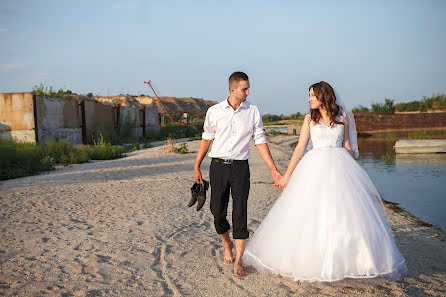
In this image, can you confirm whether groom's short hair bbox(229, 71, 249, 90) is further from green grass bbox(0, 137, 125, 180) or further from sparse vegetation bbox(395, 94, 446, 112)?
sparse vegetation bbox(395, 94, 446, 112)

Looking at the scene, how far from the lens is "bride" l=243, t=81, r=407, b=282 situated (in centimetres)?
380

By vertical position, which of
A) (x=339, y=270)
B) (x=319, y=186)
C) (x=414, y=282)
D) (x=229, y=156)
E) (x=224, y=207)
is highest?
(x=229, y=156)

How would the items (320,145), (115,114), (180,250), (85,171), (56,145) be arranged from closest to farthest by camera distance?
(320,145) < (180,250) < (85,171) < (56,145) < (115,114)

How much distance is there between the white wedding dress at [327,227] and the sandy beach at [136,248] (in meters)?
0.22

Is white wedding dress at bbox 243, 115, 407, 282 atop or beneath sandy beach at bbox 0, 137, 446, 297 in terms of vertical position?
atop

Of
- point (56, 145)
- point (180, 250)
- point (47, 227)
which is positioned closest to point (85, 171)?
point (56, 145)

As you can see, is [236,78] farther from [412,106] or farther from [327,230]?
[412,106]

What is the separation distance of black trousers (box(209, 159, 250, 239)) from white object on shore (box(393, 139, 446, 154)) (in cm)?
1951

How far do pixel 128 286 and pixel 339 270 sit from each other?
6.59 feet

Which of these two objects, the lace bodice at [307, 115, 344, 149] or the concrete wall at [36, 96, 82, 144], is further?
the concrete wall at [36, 96, 82, 144]

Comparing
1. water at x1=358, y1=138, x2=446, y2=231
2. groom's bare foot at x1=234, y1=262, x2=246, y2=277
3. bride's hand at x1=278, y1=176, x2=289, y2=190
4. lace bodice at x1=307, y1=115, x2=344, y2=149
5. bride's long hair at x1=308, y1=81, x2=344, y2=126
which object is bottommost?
water at x1=358, y1=138, x2=446, y2=231

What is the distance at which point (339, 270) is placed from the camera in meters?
3.75

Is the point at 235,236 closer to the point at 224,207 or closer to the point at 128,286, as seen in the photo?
the point at 224,207

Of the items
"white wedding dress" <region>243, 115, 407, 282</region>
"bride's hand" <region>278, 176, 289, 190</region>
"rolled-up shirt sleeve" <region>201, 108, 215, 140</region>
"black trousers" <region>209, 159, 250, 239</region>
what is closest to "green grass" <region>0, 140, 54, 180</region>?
"rolled-up shirt sleeve" <region>201, 108, 215, 140</region>
